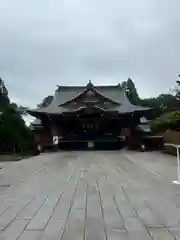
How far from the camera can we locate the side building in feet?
96.5

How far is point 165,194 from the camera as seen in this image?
22.0 ft

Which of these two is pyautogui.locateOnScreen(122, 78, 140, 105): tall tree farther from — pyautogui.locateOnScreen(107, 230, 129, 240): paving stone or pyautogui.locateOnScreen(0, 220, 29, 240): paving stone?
pyautogui.locateOnScreen(107, 230, 129, 240): paving stone

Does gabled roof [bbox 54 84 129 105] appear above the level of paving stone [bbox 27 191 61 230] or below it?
above

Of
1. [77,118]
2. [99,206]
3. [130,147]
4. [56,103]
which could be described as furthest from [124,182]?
[56,103]

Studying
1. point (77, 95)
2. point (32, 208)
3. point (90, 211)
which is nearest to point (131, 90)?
point (77, 95)

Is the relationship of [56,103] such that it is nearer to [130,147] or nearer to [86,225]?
[130,147]

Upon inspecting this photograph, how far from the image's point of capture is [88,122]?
1207 inches

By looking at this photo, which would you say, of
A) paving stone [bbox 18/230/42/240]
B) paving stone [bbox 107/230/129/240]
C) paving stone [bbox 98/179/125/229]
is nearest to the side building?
paving stone [bbox 98/179/125/229]

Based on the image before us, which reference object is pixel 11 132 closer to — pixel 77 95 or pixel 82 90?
pixel 77 95

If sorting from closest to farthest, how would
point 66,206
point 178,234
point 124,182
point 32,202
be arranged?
point 178,234
point 66,206
point 32,202
point 124,182

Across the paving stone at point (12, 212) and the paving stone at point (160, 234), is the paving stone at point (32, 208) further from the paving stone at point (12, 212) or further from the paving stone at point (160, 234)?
the paving stone at point (160, 234)

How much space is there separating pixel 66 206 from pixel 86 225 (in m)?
1.31

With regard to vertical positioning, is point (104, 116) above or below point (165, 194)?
above

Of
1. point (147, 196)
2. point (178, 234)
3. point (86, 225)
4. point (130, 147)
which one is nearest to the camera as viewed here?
point (178, 234)
